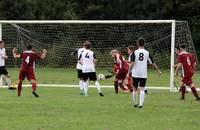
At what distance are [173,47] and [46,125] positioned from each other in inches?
488

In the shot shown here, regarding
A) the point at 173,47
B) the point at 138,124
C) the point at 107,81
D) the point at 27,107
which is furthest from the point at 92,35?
the point at 138,124

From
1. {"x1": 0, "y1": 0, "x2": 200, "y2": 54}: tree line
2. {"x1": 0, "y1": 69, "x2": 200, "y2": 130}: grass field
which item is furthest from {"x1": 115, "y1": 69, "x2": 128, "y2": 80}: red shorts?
{"x1": 0, "y1": 0, "x2": 200, "y2": 54}: tree line

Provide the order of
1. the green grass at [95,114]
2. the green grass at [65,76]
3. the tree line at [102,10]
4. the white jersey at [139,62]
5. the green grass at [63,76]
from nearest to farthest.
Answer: the green grass at [95,114], the white jersey at [139,62], the green grass at [65,76], the green grass at [63,76], the tree line at [102,10]

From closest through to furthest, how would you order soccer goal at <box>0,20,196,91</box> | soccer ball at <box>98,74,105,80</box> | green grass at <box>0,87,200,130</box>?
1. green grass at <box>0,87,200,130</box>
2. soccer goal at <box>0,20,196,91</box>
3. soccer ball at <box>98,74,105,80</box>

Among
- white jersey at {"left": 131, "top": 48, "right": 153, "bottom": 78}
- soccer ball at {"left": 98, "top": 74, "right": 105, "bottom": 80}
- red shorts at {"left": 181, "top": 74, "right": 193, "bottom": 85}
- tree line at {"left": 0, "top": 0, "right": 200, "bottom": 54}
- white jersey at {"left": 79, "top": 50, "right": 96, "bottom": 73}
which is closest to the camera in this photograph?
white jersey at {"left": 131, "top": 48, "right": 153, "bottom": 78}

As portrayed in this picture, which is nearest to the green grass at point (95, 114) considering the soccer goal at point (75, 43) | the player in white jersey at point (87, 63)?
the player in white jersey at point (87, 63)

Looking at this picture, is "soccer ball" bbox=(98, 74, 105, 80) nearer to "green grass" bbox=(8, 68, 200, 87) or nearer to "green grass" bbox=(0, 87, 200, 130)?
"green grass" bbox=(8, 68, 200, 87)

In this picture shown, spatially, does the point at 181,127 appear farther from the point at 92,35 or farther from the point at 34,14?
the point at 34,14

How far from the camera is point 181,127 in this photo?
12.9 meters

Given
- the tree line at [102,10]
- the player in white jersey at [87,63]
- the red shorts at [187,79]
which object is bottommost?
the red shorts at [187,79]

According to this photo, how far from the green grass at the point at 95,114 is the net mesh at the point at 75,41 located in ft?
35.3

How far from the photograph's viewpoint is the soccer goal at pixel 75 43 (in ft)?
101

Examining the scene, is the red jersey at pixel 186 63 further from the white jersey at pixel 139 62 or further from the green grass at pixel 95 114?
the white jersey at pixel 139 62

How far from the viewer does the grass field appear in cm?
1298
